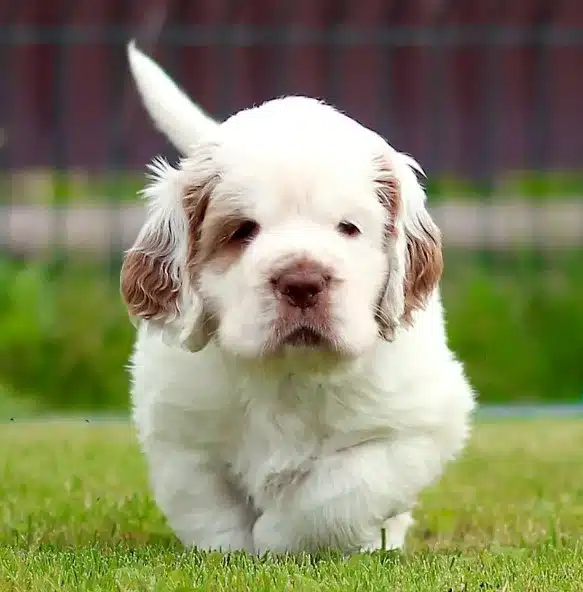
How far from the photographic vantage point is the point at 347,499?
3.83 m

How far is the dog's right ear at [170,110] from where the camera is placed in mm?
4684

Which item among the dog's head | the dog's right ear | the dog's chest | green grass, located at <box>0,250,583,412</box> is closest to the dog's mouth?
the dog's head

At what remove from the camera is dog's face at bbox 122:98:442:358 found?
3566 millimetres

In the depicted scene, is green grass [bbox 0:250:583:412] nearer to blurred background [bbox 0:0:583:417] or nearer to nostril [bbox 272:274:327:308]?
blurred background [bbox 0:0:583:417]

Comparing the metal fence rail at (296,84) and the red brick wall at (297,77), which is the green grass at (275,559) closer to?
the metal fence rail at (296,84)

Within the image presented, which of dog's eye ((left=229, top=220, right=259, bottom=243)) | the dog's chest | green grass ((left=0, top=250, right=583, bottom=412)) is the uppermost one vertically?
dog's eye ((left=229, top=220, right=259, bottom=243))

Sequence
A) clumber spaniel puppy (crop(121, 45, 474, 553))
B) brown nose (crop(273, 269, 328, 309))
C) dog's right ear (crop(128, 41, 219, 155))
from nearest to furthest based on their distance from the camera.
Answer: brown nose (crop(273, 269, 328, 309)), clumber spaniel puppy (crop(121, 45, 474, 553)), dog's right ear (crop(128, 41, 219, 155))

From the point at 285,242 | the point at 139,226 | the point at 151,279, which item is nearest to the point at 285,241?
the point at 285,242

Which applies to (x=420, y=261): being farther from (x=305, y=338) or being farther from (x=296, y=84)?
(x=296, y=84)

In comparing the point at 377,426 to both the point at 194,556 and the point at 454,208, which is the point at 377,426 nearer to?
the point at 194,556

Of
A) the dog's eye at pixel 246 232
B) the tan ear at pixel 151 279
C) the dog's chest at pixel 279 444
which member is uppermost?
the dog's eye at pixel 246 232

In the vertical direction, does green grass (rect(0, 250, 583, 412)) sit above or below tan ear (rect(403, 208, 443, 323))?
below

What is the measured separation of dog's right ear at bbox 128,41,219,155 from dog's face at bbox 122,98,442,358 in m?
0.52

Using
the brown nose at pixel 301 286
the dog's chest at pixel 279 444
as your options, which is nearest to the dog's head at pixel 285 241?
the brown nose at pixel 301 286
